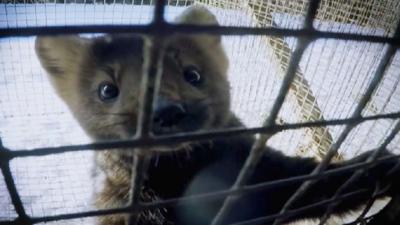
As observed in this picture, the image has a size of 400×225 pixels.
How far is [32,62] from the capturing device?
4.07m

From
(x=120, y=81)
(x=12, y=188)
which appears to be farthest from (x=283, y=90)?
(x=120, y=81)

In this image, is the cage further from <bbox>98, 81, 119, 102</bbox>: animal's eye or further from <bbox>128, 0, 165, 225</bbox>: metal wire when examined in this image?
<bbox>128, 0, 165, 225</bbox>: metal wire

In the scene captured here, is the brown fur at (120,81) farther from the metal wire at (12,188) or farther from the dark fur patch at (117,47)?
the metal wire at (12,188)

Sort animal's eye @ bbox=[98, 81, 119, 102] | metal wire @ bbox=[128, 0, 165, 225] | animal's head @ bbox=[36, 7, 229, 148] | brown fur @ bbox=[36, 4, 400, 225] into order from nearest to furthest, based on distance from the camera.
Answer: metal wire @ bbox=[128, 0, 165, 225] < animal's head @ bbox=[36, 7, 229, 148] < brown fur @ bbox=[36, 4, 400, 225] < animal's eye @ bbox=[98, 81, 119, 102]

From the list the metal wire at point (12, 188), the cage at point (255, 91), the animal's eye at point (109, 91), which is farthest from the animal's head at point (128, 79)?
the metal wire at point (12, 188)

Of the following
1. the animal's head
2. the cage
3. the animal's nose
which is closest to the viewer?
the animal's nose

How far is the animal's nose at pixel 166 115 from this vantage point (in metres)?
1.09

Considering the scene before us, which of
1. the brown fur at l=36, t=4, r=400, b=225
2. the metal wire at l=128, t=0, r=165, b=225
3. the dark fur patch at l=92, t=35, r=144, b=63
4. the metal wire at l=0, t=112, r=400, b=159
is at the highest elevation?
the metal wire at l=128, t=0, r=165, b=225

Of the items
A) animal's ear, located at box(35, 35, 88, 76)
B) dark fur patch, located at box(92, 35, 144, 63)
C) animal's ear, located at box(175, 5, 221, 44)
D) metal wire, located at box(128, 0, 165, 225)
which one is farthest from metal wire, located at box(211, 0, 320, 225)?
animal's ear, located at box(35, 35, 88, 76)

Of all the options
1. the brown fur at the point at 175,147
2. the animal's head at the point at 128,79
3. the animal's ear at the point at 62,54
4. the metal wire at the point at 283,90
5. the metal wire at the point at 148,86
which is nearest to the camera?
the metal wire at the point at 148,86

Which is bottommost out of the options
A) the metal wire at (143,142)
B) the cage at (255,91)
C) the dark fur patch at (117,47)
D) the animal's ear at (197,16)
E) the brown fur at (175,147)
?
the cage at (255,91)

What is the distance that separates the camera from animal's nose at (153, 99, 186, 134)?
1086mm

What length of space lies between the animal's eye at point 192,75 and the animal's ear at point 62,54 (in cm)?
52

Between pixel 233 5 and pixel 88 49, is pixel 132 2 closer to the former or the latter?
pixel 233 5
